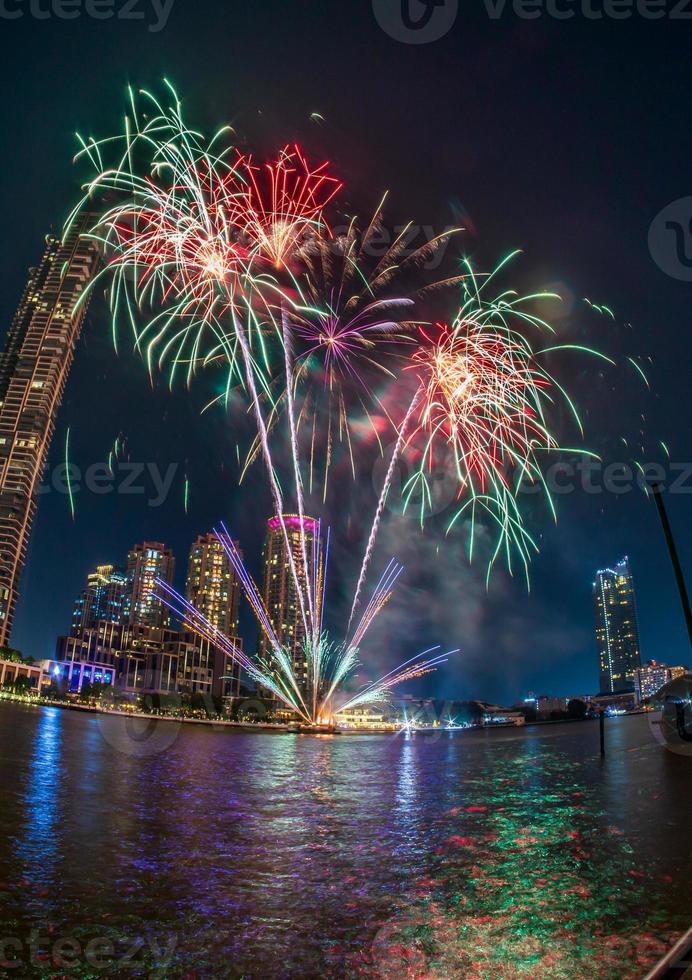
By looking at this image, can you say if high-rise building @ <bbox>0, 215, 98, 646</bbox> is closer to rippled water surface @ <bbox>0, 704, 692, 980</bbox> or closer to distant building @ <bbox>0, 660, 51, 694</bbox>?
distant building @ <bbox>0, 660, 51, 694</bbox>

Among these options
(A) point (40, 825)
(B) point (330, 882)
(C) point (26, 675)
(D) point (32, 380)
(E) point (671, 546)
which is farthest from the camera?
(D) point (32, 380)

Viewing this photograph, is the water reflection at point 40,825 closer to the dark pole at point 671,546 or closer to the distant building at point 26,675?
the dark pole at point 671,546

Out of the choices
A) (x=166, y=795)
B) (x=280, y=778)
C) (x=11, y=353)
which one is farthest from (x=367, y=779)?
(x=11, y=353)

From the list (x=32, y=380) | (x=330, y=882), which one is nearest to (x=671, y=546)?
(x=330, y=882)

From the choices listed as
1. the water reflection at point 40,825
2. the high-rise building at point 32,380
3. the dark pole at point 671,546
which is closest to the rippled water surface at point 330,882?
the water reflection at point 40,825

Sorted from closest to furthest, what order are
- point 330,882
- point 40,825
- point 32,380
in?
point 330,882
point 40,825
point 32,380

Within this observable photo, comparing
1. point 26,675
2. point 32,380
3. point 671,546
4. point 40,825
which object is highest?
point 32,380

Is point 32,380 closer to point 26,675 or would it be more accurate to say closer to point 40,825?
point 26,675
